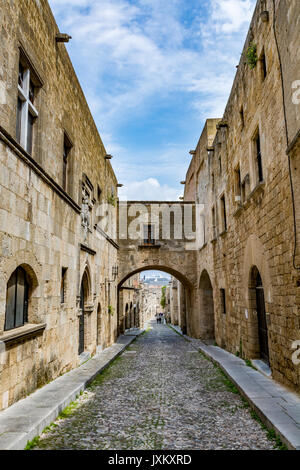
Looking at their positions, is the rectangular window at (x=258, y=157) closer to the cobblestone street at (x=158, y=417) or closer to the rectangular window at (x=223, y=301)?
the cobblestone street at (x=158, y=417)

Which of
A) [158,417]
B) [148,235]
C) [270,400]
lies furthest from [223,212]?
[158,417]

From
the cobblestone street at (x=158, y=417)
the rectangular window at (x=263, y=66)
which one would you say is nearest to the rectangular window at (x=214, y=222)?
the cobblestone street at (x=158, y=417)

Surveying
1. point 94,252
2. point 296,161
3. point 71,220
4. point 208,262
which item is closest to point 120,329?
point 208,262

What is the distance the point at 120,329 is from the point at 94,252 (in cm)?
915

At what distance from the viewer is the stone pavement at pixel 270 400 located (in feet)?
12.6

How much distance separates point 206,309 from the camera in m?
16.0

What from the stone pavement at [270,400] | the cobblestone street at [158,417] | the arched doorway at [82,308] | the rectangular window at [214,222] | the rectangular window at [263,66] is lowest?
the cobblestone street at [158,417]

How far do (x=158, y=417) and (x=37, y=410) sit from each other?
169cm

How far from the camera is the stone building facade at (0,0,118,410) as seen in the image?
479 centimetres

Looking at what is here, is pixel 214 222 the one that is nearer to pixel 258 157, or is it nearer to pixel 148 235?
pixel 148 235

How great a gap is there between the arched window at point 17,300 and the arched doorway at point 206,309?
10.6 m
